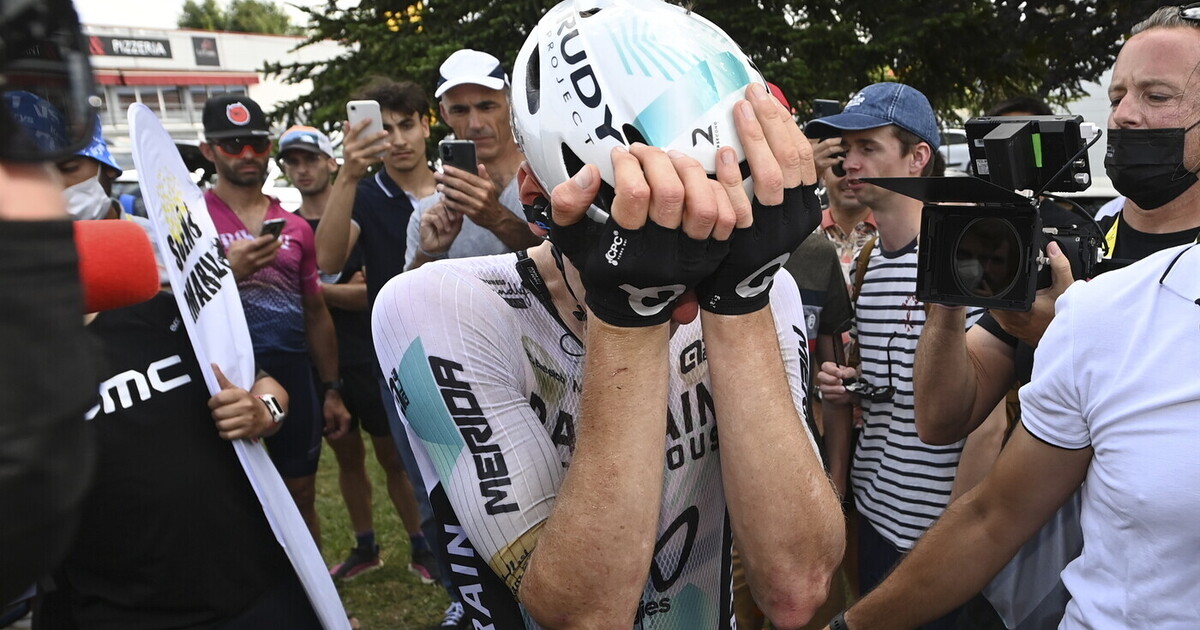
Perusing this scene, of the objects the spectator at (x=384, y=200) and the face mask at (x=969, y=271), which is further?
the spectator at (x=384, y=200)

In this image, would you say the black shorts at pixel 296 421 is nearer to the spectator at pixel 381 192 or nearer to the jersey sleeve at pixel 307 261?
the jersey sleeve at pixel 307 261

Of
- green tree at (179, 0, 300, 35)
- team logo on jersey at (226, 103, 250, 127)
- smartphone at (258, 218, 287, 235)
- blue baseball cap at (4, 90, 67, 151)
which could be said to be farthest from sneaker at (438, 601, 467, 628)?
green tree at (179, 0, 300, 35)


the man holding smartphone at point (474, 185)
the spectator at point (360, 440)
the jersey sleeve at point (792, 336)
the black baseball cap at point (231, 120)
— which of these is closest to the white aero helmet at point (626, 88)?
the jersey sleeve at point (792, 336)

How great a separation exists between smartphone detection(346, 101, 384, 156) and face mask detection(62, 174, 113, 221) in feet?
4.89

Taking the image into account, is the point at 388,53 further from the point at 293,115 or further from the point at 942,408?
the point at 942,408

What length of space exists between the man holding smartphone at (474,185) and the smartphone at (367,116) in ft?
1.51

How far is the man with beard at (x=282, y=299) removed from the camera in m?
4.88

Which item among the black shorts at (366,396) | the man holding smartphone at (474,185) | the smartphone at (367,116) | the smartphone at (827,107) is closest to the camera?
the man holding smartphone at (474,185)

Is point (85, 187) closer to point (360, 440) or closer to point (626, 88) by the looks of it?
point (360, 440)

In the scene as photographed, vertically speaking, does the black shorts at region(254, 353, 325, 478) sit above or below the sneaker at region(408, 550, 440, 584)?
above

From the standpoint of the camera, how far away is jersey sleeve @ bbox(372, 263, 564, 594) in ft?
4.85

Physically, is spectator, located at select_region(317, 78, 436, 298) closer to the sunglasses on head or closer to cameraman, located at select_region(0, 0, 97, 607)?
the sunglasses on head

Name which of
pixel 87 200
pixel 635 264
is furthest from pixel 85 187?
pixel 635 264

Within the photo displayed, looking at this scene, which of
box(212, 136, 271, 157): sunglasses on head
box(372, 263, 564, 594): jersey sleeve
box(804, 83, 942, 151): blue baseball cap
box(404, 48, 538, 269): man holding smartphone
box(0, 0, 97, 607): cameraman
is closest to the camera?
box(0, 0, 97, 607): cameraman
